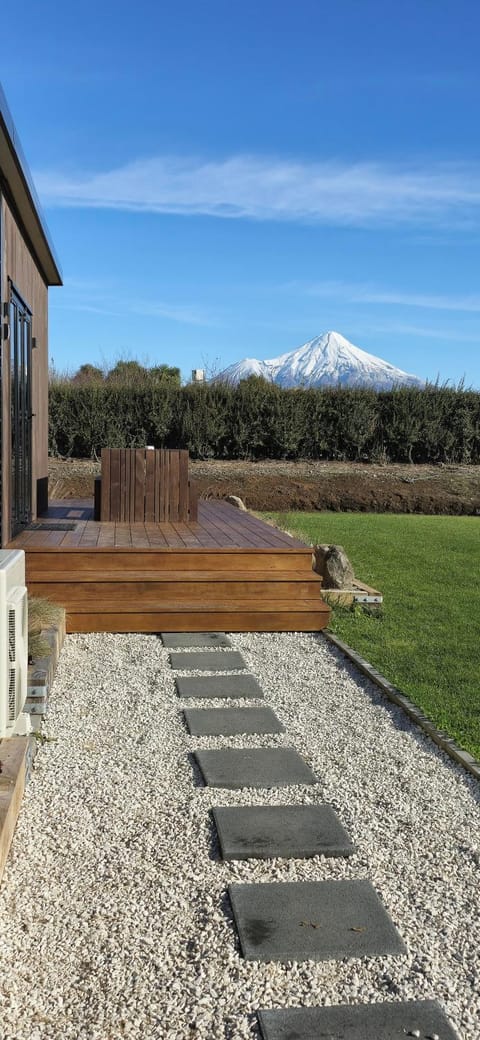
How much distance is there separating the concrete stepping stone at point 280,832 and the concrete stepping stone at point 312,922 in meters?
0.20

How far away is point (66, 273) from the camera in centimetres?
1074

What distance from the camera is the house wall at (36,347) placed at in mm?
6434

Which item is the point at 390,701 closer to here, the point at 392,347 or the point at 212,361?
the point at 212,361

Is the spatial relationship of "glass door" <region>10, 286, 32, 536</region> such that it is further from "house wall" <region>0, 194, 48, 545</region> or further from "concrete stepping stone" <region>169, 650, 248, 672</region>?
"concrete stepping stone" <region>169, 650, 248, 672</region>

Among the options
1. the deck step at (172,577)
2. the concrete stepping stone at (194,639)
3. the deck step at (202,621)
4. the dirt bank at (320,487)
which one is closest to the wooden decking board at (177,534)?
the deck step at (172,577)

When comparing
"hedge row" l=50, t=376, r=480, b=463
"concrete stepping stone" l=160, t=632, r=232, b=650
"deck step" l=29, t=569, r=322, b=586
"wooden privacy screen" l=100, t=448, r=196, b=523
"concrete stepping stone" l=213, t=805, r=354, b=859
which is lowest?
"concrete stepping stone" l=160, t=632, r=232, b=650

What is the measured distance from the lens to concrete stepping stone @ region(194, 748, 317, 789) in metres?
3.42

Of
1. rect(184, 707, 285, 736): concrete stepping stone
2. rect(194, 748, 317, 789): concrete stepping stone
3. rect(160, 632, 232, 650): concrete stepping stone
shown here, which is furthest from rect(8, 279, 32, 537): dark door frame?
rect(194, 748, 317, 789): concrete stepping stone

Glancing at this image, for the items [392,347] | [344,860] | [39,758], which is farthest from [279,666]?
[392,347]

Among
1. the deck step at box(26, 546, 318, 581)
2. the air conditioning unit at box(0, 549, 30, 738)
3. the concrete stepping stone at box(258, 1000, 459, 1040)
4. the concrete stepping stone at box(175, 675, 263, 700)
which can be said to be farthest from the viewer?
the deck step at box(26, 546, 318, 581)

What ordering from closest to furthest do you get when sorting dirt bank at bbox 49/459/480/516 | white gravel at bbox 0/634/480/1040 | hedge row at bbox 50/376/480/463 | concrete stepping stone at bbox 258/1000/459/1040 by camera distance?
concrete stepping stone at bbox 258/1000/459/1040, white gravel at bbox 0/634/480/1040, dirt bank at bbox 49/459/480/516, hedge row at bbox 50/376/480/463

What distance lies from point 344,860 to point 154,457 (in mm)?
6105

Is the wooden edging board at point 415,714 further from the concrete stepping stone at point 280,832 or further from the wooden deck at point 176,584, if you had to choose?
the concrete stepping stone at point 280,832

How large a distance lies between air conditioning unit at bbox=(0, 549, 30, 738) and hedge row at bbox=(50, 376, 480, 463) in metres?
15.5
